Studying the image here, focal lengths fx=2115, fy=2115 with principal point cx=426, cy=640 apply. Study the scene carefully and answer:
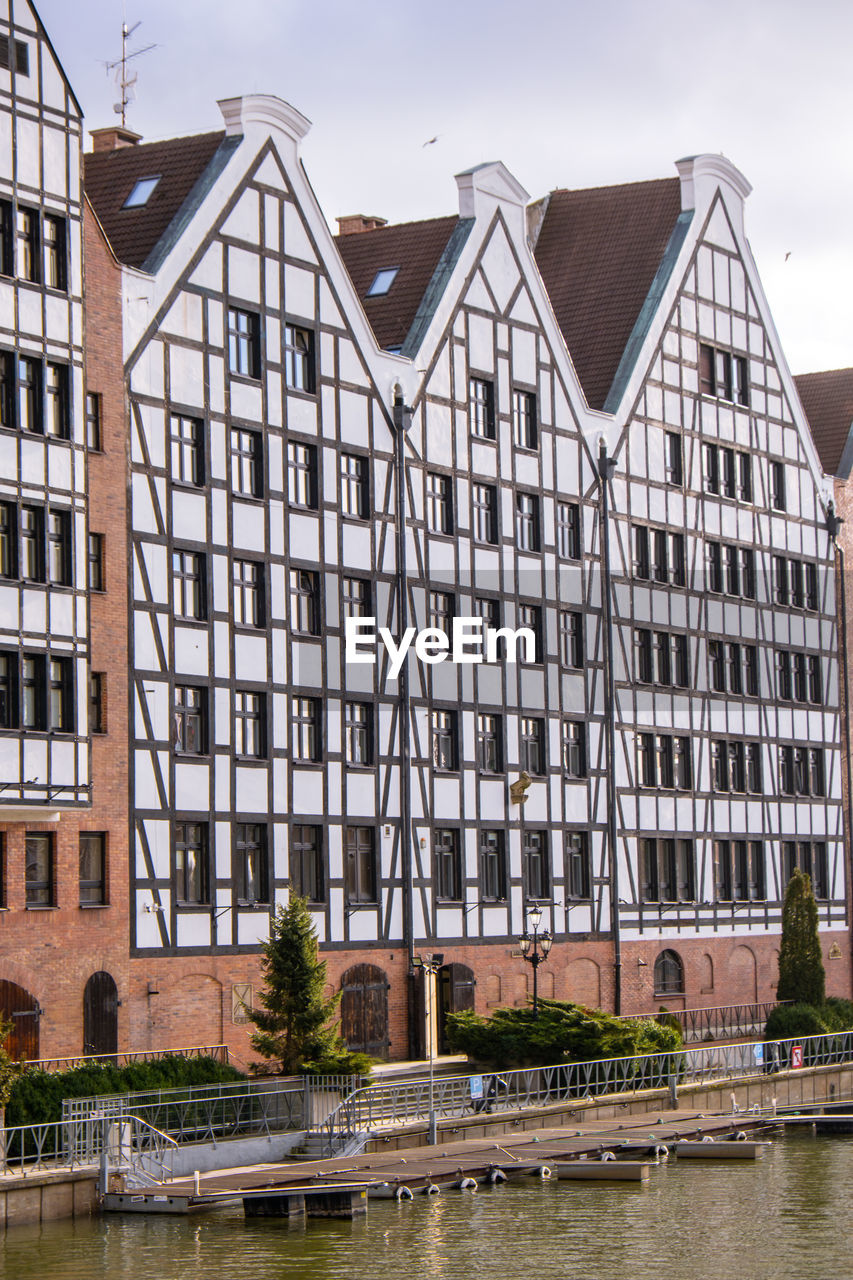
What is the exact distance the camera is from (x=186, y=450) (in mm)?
A: 44438

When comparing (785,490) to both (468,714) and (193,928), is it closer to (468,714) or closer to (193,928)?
(468,714)

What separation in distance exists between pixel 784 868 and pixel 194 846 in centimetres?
2643

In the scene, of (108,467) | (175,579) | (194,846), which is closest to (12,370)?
(108,467)

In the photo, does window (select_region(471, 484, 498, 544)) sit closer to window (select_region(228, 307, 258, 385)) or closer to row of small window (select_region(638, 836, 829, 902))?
window (select_region(228, 307, 258, 385))

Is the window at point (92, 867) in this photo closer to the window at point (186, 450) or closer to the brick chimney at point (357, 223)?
the window at point (186, 450)

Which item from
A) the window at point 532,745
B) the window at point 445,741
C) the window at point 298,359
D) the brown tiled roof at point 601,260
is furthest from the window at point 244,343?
the brown tiled roof at point 601,260

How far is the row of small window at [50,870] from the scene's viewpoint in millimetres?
39219

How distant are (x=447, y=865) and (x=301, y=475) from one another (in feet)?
34.1

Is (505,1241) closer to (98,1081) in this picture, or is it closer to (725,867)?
(98,1081)

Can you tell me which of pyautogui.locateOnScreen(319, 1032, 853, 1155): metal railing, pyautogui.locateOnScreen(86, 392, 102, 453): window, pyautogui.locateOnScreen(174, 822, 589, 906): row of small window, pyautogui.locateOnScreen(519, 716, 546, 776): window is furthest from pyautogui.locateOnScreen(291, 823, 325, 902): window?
pyautogui.locateOnScreen(86, 392, 102, 453): window

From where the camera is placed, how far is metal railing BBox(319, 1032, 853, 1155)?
39216 mm

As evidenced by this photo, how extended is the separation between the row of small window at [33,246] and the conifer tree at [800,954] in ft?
92.6

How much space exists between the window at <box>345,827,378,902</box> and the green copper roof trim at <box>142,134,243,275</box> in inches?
527

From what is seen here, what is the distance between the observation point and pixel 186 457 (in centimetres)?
4444
